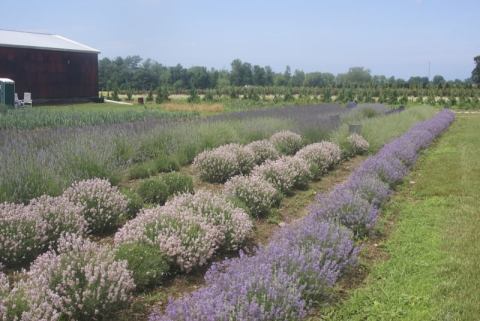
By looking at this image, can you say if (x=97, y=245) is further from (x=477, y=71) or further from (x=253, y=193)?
(x=477, y=71)

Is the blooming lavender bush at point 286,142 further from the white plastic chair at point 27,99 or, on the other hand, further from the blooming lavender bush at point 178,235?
the white plastic chair at point 27,99

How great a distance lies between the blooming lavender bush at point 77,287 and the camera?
10.1 feet

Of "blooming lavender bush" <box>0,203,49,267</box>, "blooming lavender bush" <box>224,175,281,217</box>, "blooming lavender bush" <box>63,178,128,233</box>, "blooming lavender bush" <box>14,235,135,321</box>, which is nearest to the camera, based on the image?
"blooming lavender bush" <box>14,235,135,321</box>

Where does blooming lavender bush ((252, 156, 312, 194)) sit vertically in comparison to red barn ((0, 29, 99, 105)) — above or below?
below

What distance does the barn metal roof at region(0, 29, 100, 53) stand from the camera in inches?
1153

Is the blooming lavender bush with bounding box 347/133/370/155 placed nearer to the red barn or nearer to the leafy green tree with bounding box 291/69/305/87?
the red barn

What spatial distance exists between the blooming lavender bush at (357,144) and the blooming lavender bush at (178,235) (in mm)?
7241

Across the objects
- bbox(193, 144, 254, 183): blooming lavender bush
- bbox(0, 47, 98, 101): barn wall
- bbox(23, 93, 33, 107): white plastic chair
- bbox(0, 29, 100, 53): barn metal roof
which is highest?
bbox(0, 29, 100, 53): barn metal roof

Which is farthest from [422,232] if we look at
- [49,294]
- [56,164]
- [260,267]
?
[56,164]

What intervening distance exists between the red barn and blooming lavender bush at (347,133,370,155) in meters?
24.4

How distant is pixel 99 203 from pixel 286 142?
599 centimetres

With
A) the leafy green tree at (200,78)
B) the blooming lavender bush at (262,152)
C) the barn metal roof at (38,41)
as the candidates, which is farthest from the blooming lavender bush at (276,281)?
the leafy green tree at (200,78)

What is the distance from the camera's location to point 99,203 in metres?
5.06

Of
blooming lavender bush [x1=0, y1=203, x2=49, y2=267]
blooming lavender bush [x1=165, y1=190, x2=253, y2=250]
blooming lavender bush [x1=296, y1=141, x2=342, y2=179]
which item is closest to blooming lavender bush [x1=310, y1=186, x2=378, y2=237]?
blooming lavender bush [x1=165, y1=190, x2=253, y2=250]
